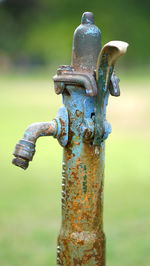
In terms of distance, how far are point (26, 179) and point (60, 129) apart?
1415 mm

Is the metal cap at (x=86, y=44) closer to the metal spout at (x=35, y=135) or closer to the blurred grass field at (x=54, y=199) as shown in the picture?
the metal spout at (x=35, y=135)

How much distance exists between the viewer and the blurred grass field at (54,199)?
1286 millimetres

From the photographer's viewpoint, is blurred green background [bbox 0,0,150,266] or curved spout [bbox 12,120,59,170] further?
blurred green background [bbox 0,0,150,266]

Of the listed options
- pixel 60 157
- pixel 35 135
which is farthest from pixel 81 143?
pixel 60 157

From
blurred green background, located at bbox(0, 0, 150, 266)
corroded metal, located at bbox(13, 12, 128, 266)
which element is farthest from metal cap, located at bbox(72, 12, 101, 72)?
blurred green background, located at bbox(0, 0, 150, 266)

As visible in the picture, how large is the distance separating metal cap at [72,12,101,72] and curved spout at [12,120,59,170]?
4.4 inches

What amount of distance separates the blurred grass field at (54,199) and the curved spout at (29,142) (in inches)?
24.8

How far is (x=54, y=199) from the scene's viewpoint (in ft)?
5.85

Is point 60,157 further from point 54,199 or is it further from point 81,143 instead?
point 81,143

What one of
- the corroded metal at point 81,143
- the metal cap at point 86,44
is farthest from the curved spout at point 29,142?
the metal cap at point 86,44

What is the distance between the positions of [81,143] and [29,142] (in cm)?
9

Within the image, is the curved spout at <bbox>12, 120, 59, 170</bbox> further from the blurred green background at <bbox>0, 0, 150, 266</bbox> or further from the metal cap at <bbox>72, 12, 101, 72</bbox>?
the blurred green background at <bbox>0, 0, 150, 266</bbox>

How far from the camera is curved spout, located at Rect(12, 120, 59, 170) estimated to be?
667 millimetres

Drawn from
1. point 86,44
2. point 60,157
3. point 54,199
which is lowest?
point 54,199
